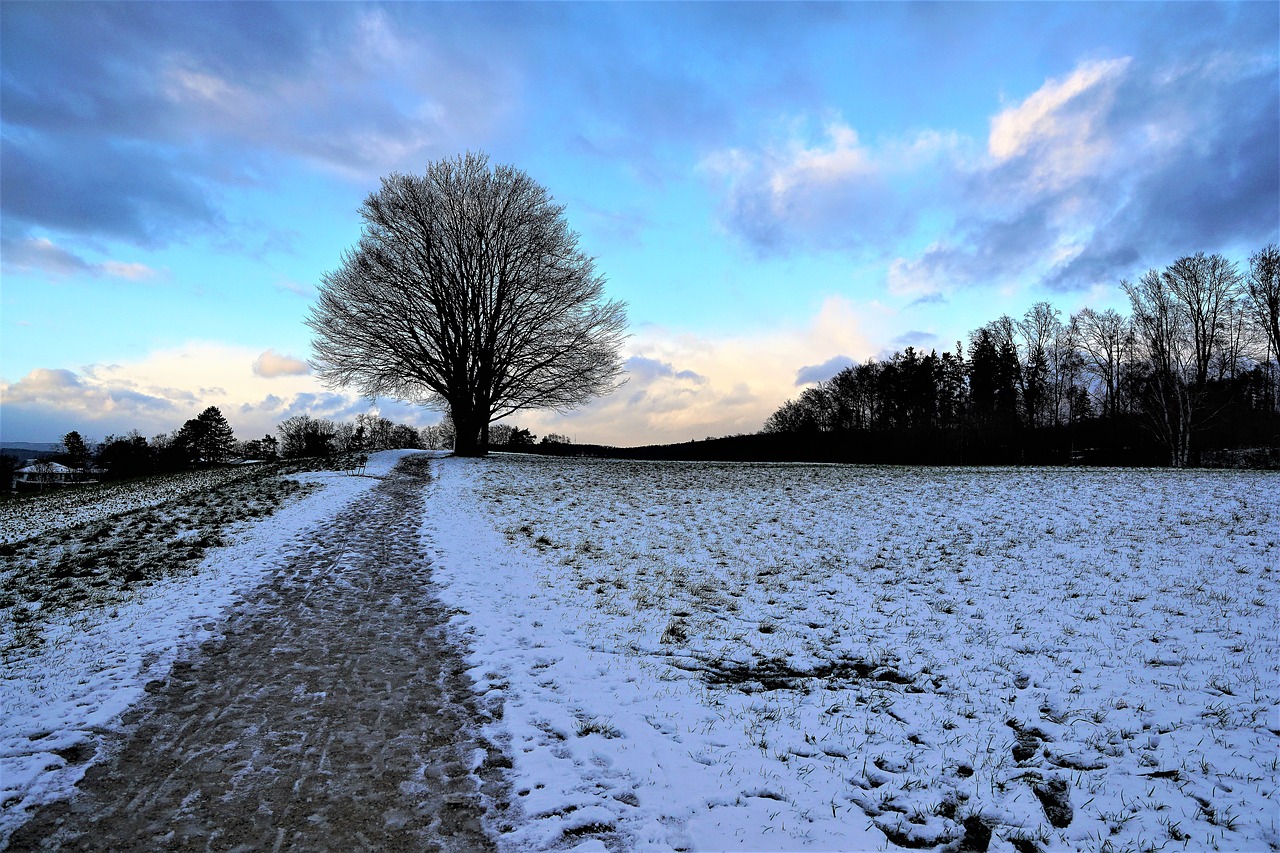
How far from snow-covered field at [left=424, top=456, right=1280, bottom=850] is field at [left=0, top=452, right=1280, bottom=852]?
3 cm

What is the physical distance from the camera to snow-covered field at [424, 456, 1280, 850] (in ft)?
12.6

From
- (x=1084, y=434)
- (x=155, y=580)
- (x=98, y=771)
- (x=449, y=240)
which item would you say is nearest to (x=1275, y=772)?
(x=98, y=771)

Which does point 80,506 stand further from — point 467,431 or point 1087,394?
point 1087,394

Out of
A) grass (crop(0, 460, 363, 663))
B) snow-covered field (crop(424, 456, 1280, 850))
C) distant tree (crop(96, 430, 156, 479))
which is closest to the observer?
snow-covered field (crop(424, 456, 1280, 850))

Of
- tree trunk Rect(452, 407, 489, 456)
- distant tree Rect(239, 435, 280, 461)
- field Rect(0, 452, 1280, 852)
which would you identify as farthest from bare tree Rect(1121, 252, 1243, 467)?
distant tree Rect(239, 435, 280, 461)

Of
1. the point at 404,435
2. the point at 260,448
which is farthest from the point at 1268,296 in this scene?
the point at 260,448

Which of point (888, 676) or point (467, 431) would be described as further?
point (467, 431)

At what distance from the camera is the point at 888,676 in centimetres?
615

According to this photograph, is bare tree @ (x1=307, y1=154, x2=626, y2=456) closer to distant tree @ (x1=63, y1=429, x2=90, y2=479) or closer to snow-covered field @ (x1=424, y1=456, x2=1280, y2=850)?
snow-covered field @ (x1=424, y1=456, x2=1280, y2=850)

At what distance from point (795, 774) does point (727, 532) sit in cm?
904

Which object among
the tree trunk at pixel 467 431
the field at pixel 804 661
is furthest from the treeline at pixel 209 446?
the field at pixel 804 661

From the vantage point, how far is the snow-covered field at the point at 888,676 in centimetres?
383

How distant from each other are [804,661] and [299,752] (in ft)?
17.2

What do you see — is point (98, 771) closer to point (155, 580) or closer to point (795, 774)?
point (795, 774)
